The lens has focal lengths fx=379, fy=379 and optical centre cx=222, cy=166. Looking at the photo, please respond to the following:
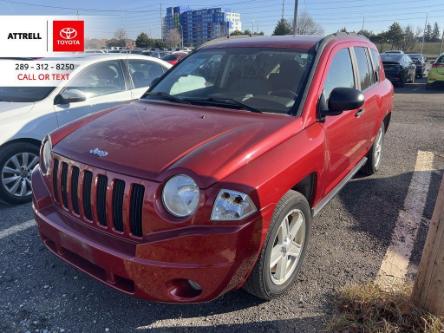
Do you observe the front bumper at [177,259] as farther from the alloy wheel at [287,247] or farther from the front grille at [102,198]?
the alloy wheel at [287,247]

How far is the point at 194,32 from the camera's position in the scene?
247 feet

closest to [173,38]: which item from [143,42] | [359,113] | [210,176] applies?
[143,42]

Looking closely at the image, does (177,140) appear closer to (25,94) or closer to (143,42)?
(25,94)

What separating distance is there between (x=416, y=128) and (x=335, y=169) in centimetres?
632

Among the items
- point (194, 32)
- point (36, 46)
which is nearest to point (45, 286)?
point (36, 46)

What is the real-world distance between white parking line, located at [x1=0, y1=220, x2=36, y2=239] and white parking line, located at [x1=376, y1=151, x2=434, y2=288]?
3.31 meters

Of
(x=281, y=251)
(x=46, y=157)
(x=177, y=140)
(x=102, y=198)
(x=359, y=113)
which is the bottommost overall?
(x=281, y=251)

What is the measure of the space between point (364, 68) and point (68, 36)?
7.75 meters

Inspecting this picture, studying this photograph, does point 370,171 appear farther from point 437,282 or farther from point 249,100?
point 437,282

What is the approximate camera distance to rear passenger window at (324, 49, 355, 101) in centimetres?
334

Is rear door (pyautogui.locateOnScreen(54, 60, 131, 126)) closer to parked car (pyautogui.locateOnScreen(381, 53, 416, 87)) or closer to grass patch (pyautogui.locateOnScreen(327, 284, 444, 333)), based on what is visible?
grass patch (pyautogui.locateOnScreen(327, 284, 444, 333))

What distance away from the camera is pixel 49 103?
15.4 feet

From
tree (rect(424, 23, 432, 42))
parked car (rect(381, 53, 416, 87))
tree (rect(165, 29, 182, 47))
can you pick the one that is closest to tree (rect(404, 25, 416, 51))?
tree (rect(424, 23, 432, 42))

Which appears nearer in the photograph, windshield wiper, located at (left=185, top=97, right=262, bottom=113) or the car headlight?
the car headlight
